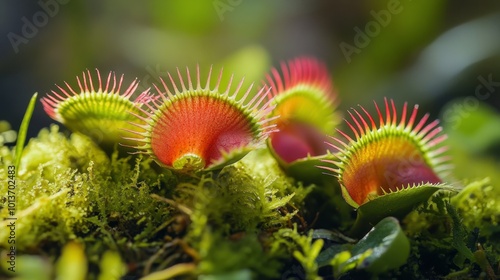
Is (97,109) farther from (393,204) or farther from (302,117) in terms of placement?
(393,204)

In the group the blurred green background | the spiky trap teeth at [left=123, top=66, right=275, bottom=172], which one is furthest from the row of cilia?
the blurred green background

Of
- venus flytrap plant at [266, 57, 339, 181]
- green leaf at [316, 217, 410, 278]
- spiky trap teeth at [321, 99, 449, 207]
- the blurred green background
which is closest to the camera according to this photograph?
green leaf at [316, 217, 410, 278]

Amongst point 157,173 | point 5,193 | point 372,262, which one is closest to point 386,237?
point 372,262

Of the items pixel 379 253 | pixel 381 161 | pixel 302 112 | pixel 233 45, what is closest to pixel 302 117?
pixel 302 112

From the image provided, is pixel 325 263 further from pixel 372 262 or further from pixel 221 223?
pixel 221 223

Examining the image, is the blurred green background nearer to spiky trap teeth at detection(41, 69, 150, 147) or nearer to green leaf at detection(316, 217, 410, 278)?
spiky trap teeth at detection(41, 69, 150, 147)

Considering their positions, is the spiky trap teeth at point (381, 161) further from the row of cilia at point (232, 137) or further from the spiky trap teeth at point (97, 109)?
the spiky trap teeth at point (97, 109)
